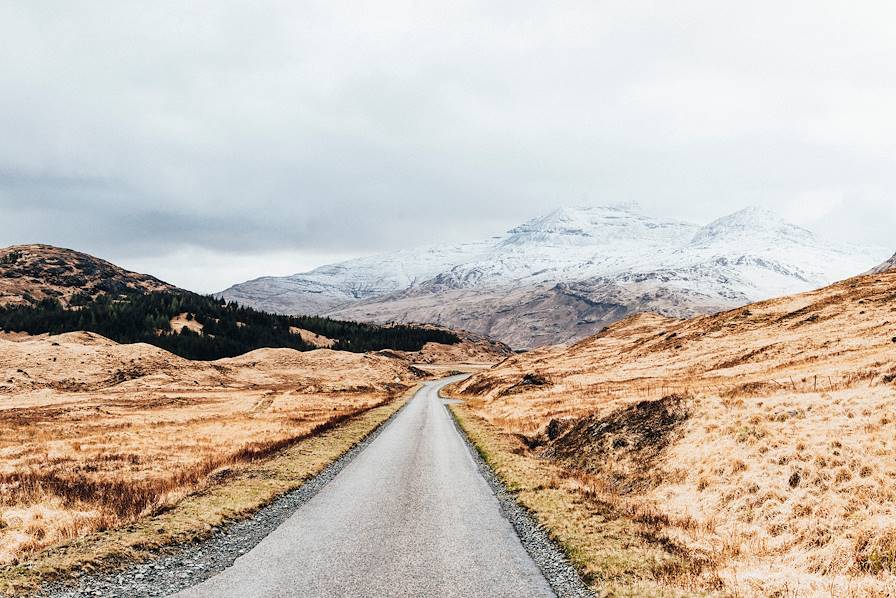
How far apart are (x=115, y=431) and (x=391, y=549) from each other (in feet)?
130

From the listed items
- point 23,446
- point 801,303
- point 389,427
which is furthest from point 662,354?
point 23,446

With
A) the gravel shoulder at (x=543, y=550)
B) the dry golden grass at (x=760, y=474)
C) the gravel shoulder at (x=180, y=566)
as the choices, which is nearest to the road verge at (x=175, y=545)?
the gravel shoulder at (x=180, y=566)

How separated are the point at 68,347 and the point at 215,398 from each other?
151ft

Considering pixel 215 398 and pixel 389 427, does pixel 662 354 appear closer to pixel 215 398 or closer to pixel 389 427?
pixel 389 427

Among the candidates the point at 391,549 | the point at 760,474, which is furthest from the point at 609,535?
the point at 760,474

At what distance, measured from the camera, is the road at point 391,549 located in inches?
415

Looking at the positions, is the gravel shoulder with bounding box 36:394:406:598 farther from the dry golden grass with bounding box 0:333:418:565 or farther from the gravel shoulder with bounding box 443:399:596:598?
the gravel shoulder with bounding box 443:399:596:598

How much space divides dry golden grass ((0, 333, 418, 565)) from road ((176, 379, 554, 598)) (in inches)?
214

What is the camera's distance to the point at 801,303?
85125mm

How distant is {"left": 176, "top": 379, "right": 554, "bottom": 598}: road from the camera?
10547 mm

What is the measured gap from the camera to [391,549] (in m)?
12.8

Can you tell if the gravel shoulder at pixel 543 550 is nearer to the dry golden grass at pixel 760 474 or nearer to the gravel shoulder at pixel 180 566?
the dry golden grass at pixel 760 474

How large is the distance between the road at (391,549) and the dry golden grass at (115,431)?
17.8ft

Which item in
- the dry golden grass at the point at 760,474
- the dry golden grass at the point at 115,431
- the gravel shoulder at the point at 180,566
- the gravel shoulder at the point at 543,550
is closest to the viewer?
the gravel shoulder at the point at 180,566
